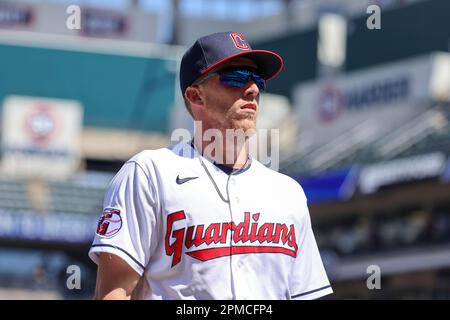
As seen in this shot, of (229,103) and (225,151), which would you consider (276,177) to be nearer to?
(225,151)

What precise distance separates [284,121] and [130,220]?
4052 centimetres

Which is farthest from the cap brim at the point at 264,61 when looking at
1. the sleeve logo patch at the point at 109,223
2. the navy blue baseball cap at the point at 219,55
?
the sleeve logo patch at the point at 109,223

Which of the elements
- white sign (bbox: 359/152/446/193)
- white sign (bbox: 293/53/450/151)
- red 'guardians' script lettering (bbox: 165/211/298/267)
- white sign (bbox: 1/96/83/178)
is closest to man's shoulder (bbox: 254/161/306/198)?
red 'guardians' script lettering (bbox: 165/211/298/267)

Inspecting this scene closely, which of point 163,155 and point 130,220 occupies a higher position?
point 163,155

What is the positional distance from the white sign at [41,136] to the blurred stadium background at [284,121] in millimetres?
57

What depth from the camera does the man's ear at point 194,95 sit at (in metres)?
3.79

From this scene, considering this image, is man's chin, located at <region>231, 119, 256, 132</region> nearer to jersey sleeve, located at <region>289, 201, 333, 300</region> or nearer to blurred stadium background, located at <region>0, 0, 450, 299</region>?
jersey sleeve, located at <region>289, 201, 333, 300</region>

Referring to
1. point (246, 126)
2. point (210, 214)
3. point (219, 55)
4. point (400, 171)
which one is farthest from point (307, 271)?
point (400, 171)

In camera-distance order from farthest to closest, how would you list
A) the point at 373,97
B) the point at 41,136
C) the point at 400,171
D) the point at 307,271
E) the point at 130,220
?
the point at 41,136
the point at 373,97
the point at 400,171
the point at 307,271
the point at 130,220

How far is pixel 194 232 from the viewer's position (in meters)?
3.61

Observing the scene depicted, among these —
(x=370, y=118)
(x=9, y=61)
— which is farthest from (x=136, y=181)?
(x=9, y=61)

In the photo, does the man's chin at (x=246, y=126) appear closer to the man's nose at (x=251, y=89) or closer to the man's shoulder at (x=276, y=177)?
the man's nose at (x=251, y=89)

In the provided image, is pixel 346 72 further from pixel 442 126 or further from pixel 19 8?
pixel 19 8
